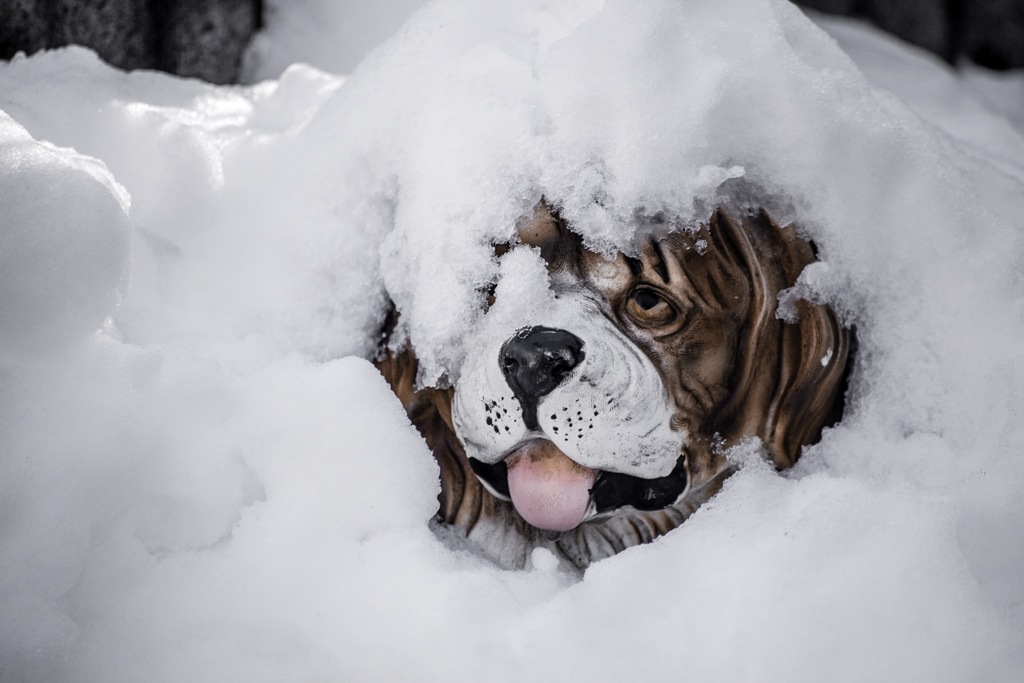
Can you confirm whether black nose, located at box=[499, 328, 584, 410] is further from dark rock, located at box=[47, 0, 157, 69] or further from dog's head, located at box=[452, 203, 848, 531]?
dark rock, located at box=[47, 0, 157, 69]

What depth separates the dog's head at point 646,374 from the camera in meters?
1.31

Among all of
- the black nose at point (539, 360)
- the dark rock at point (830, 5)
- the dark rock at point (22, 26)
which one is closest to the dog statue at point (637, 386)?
the black nose at point (539, 360)

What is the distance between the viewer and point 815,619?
3.91ft

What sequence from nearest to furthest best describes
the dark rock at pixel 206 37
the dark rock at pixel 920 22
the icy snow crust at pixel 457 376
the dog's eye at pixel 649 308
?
the icy snow crust at pixel 457 376 → the dog's eye at pixel 649 308 → the dark rock at pixel 206 37 → the dark rock at pixel 920 22

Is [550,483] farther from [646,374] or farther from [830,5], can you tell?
[830,5]

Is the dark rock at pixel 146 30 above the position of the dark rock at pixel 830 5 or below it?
below

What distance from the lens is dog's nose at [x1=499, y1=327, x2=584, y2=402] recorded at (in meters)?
1.27

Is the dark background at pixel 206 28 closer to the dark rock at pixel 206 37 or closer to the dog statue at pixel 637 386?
the dark rock at pixel 206 37

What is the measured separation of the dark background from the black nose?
1.38 meters

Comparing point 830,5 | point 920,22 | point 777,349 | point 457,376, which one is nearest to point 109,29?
point 457,376

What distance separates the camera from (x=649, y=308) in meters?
1.38

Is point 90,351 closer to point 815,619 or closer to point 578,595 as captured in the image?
point 578,595

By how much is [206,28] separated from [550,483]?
60.5 inches

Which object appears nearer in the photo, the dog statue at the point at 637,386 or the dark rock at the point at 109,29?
the dog statue at the point at 637,386
